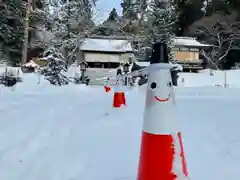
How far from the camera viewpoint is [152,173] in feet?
9.67

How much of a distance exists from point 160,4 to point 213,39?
8124 millimetres

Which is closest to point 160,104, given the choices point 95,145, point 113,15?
point 95,145

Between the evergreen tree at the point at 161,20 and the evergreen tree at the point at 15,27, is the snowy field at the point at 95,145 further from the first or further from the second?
the evergreen tree at the point at 161,20

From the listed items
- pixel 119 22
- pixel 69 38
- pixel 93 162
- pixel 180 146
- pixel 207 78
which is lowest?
pixel 93 162

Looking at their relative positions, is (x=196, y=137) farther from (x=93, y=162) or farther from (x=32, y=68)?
(x=32, y=68)

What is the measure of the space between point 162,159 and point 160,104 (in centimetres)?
44

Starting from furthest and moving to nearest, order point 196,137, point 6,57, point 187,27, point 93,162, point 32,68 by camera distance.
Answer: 1. point 187,27
2. point 6,57
3. point 32,68
4. point 196,137
5. point 93,162

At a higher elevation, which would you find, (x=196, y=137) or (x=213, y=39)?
(x=213, y=39)

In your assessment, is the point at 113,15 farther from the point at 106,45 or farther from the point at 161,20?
the point at 161,20

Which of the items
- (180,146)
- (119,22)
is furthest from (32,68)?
(180,146)

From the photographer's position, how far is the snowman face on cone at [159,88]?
3.14m

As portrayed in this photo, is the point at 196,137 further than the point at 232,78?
No

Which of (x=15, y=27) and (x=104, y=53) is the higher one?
(x=15, y=27)

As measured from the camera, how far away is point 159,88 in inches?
125
